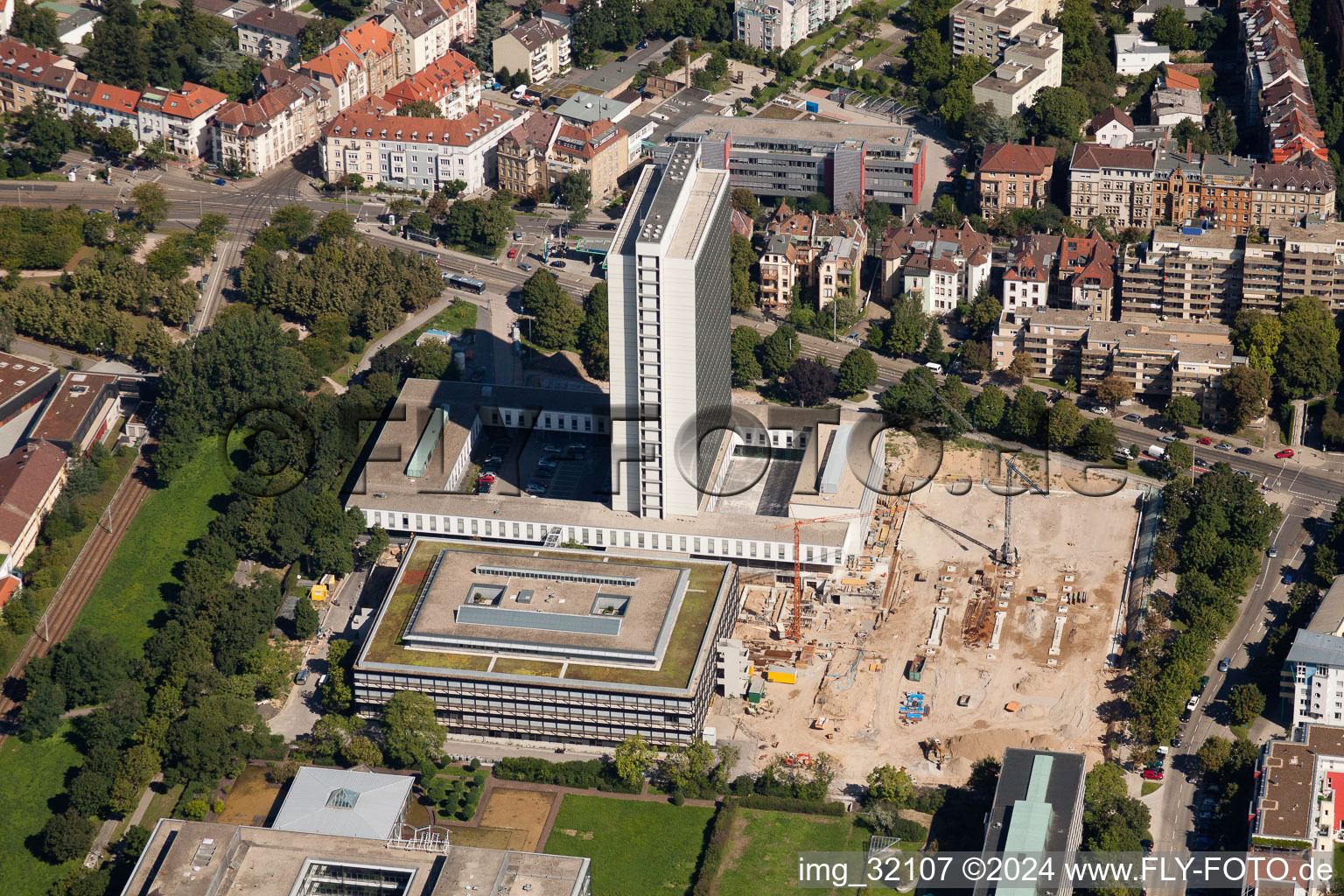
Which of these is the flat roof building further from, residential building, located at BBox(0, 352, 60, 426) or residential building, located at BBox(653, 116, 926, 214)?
residential building, located at BBox(653, 116, 926, 214)

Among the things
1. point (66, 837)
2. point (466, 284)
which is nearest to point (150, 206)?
point (466, 284)

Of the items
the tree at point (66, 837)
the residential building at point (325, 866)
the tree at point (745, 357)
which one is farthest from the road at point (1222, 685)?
the tree at point (66, 837)

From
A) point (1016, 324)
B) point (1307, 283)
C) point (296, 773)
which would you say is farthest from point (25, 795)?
point (1307, 283)

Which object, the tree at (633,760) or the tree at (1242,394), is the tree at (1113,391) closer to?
the tree at (1242,394)

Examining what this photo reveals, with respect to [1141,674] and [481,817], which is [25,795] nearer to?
[481,817]

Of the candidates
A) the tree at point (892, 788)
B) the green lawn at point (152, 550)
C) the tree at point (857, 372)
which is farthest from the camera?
the tree at point (857, 372)

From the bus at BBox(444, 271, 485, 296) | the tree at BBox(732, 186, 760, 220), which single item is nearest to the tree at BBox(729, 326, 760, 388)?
the tree at BBox(732, 186, 760, 220)
